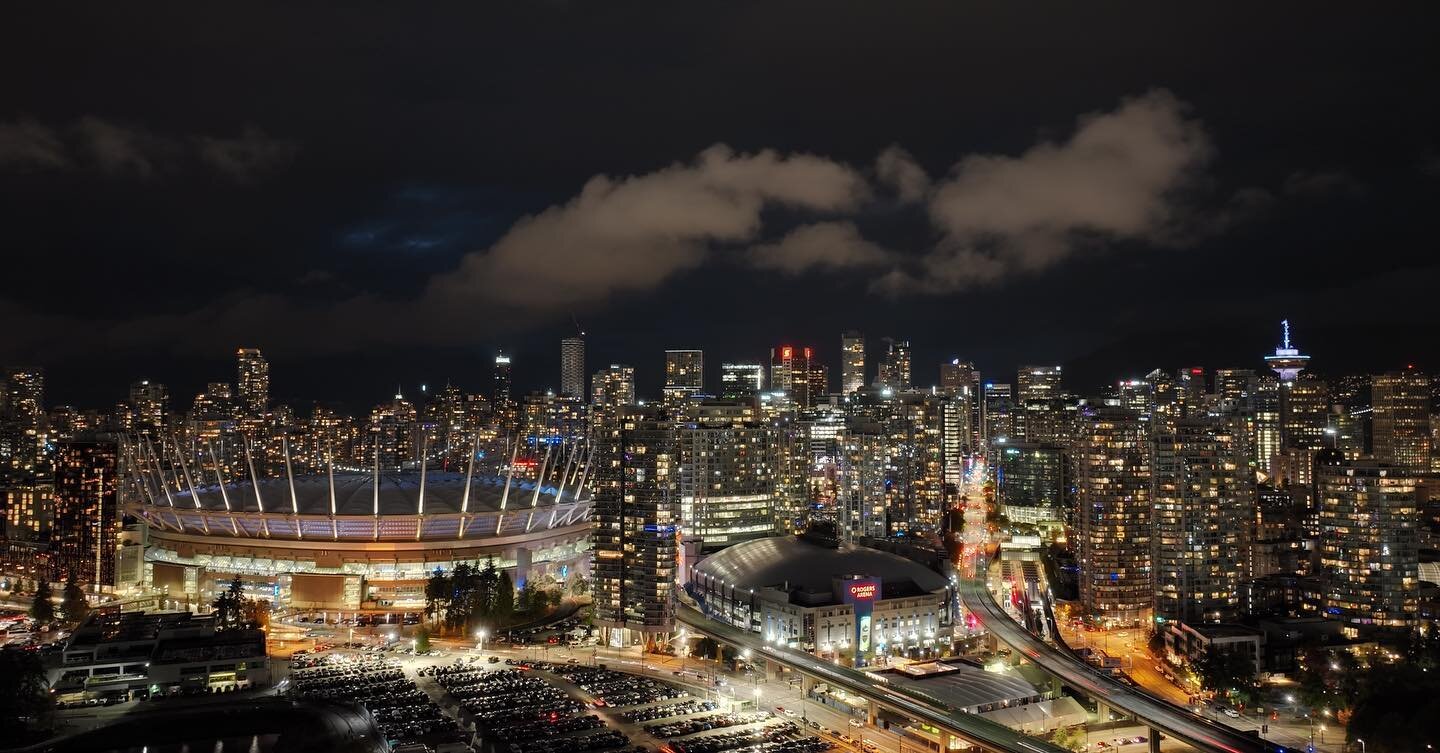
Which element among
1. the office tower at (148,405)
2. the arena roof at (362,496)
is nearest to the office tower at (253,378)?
the office tower at (148,405)

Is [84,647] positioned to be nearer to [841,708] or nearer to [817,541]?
[841,708]


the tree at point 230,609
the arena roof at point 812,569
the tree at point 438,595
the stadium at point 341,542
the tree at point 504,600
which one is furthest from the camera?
the stadium at point 341,542

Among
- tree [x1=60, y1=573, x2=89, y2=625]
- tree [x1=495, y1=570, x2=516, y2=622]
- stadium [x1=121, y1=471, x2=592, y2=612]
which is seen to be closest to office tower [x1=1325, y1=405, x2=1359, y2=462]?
stadium [x1=121, y1=471, x2=592, y2=612]

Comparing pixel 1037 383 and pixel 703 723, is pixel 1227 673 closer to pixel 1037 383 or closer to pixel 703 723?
pixel 703 723

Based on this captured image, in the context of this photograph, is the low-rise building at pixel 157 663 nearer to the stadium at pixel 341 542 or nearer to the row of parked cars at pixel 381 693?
the row of parked cars at pixel 381 693

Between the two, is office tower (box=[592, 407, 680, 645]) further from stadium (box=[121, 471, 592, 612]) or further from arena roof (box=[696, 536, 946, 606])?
stadium (box=[121, 471, 592, 612])

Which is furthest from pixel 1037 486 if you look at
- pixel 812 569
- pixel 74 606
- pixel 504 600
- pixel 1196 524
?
pixel 74 606
